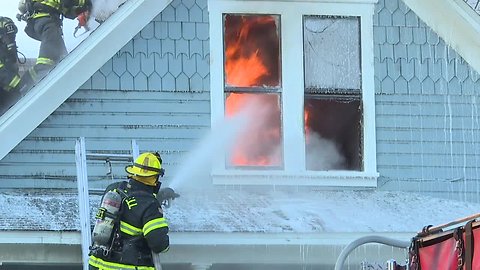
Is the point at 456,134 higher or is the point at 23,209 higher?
the point at 456,134

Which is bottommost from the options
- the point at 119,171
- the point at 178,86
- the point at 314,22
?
the point at 119,171

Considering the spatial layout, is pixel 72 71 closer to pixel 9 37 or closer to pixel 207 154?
pixel 207 154

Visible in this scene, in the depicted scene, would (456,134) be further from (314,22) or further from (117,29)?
(117,29)

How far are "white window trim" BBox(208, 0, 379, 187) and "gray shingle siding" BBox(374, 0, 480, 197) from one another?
0.11m

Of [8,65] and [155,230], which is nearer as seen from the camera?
[155,230]

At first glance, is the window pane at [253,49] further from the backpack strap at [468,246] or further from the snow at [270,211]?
the backpack strap at [468,246]

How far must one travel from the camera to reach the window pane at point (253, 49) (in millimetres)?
8938

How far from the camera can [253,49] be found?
9.02 metres

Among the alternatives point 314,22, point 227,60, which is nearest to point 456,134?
point 314,22

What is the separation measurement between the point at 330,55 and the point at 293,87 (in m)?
0.49

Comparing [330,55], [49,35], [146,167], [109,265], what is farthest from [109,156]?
[49,35]

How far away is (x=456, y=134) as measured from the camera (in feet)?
29.7

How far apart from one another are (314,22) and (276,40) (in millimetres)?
399

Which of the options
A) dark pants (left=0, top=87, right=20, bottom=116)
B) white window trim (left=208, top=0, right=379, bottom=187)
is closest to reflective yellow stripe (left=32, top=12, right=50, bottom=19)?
dark pants (left=0, top=87, right=20, bottom=116)
